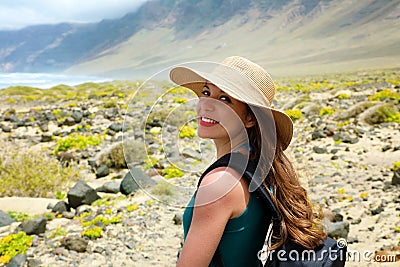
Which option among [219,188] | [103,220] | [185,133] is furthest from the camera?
[103,220]

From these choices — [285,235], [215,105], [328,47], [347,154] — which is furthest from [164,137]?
[328,47]

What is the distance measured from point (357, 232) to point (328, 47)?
133 meters

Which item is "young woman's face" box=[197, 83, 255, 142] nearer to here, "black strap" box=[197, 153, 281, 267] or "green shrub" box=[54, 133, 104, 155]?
"black strap" box=[197, 153, 281, 267]

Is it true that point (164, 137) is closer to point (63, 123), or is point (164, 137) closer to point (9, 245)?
point (9, 245)

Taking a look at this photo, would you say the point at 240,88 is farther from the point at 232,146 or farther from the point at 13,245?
the point at 13,245

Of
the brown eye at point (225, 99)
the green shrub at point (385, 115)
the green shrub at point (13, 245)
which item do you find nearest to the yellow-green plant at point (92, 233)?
the green shrub at point (13, 245)

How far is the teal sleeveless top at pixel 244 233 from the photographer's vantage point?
1.79m

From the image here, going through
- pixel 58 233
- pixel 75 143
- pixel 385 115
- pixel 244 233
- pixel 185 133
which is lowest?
pixel 385 115

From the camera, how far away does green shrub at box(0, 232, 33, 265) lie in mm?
4665

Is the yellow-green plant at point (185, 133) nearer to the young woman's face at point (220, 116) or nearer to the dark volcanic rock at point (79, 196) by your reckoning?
the young woman's face at point (220, 116)

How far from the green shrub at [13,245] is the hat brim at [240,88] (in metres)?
3.46

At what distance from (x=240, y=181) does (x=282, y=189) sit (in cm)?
34

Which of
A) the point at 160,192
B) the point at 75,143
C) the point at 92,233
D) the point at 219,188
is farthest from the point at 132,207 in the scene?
the point at 75,143

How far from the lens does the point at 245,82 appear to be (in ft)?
6.42
